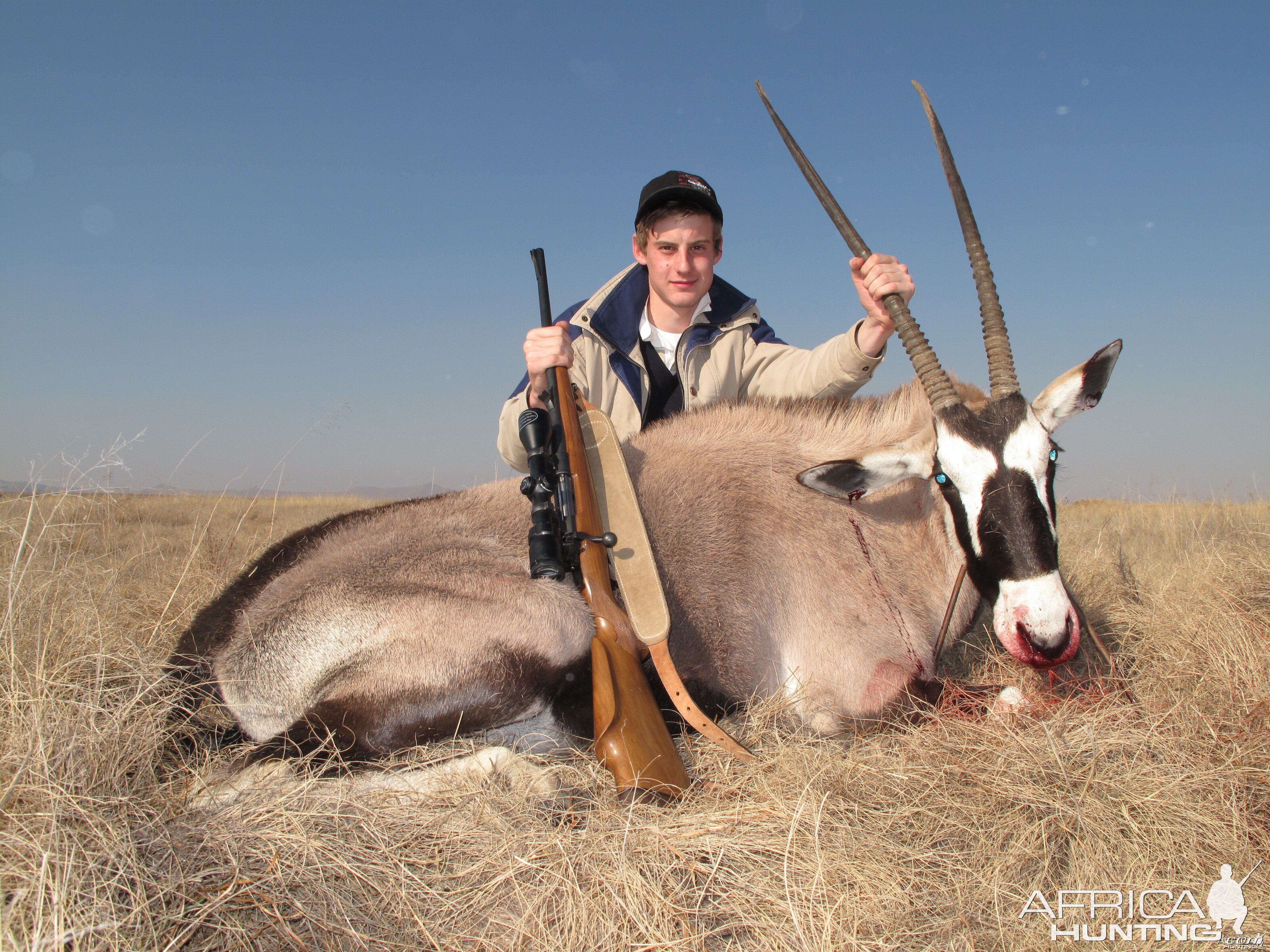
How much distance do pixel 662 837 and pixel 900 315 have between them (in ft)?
Result: 8.58

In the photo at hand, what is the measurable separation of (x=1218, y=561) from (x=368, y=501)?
73.5 ft

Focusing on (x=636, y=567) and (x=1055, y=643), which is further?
(x=636, y=567)

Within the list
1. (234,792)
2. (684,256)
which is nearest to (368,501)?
(684,256)

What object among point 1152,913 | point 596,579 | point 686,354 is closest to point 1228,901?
point 1152,913

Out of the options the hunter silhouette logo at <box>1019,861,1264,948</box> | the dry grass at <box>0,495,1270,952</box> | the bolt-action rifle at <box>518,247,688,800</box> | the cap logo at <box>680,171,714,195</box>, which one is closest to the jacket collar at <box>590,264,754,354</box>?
the cap logo at <box>680,171,714,195</box>

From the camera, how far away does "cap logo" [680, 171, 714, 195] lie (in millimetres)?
4703

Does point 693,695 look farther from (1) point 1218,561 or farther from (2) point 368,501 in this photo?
(2) point 368,501

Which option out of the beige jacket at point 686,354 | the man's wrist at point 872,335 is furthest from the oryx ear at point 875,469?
the beige jacket at point 686,354

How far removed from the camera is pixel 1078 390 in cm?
323

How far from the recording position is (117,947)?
5.22ft

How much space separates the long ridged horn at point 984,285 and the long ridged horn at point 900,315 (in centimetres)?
21

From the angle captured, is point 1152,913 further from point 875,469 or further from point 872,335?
point 872,335

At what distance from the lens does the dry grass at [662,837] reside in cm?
184

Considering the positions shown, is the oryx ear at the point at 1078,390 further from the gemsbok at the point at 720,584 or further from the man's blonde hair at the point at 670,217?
the man's blonde hair at the point at 670,217
